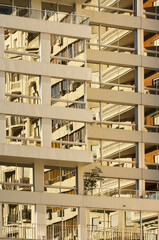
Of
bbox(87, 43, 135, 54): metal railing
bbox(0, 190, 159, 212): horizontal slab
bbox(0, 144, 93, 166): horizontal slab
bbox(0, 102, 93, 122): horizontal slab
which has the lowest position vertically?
bbox(0, 190, 159, 212): horizontal slab

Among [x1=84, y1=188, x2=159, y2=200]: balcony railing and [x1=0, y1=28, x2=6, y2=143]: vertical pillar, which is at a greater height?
[x1=0, y1=28, x2=6, y2=143]: vertical pillar

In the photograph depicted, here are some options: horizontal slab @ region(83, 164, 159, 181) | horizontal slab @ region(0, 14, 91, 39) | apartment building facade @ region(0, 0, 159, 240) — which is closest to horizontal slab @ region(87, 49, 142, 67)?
apartment building facade @ region(0, 0, 159, 240)

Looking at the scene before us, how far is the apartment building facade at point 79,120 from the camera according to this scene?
79.4 metres

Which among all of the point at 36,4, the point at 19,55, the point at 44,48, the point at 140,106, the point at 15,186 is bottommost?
the point at 15,186

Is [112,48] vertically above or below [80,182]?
above

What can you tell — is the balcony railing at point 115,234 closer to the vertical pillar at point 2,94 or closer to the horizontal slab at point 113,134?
the horizontal slab at point 113,134

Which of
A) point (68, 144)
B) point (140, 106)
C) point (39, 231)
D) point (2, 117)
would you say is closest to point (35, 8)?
point (2, 117)

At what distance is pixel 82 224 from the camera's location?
8138 cm

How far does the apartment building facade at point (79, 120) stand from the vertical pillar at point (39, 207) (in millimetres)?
66

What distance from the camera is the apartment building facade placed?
79.4 metres

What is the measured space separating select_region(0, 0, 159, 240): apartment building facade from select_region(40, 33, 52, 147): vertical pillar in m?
0.07

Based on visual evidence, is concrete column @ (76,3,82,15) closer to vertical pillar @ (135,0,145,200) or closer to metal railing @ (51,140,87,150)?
vertical pillar @ (135,0,145,200)

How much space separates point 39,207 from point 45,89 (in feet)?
25.7

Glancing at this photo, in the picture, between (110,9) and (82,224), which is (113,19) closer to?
(110,9)
